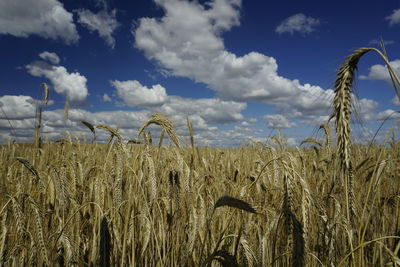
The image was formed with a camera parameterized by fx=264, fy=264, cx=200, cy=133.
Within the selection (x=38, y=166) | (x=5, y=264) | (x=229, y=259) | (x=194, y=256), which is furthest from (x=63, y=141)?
Result: (x=229, y=259)

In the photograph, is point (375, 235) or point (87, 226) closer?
point (375, 235)

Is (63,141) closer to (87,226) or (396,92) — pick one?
(87,226)

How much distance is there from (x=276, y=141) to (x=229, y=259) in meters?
3.33

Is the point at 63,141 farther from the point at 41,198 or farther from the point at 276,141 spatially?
the point at 276,141

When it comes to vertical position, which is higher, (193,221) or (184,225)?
(193,221)

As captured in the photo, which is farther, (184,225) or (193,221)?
(184,225)

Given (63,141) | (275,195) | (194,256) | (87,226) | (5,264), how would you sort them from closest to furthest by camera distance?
(5,264), (194,256), (87,226), (275,195), (63,141)

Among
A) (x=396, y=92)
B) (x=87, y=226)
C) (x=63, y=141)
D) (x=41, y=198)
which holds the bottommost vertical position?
(x=87, y=226)

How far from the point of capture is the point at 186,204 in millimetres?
2461

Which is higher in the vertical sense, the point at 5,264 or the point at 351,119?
the point at 351,119

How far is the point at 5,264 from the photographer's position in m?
1.92

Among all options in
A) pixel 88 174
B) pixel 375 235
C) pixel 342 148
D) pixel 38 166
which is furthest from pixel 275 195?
pixel 38 166

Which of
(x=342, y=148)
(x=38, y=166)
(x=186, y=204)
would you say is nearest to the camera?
(x=342, y=148)

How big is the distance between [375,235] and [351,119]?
1.66 meters
